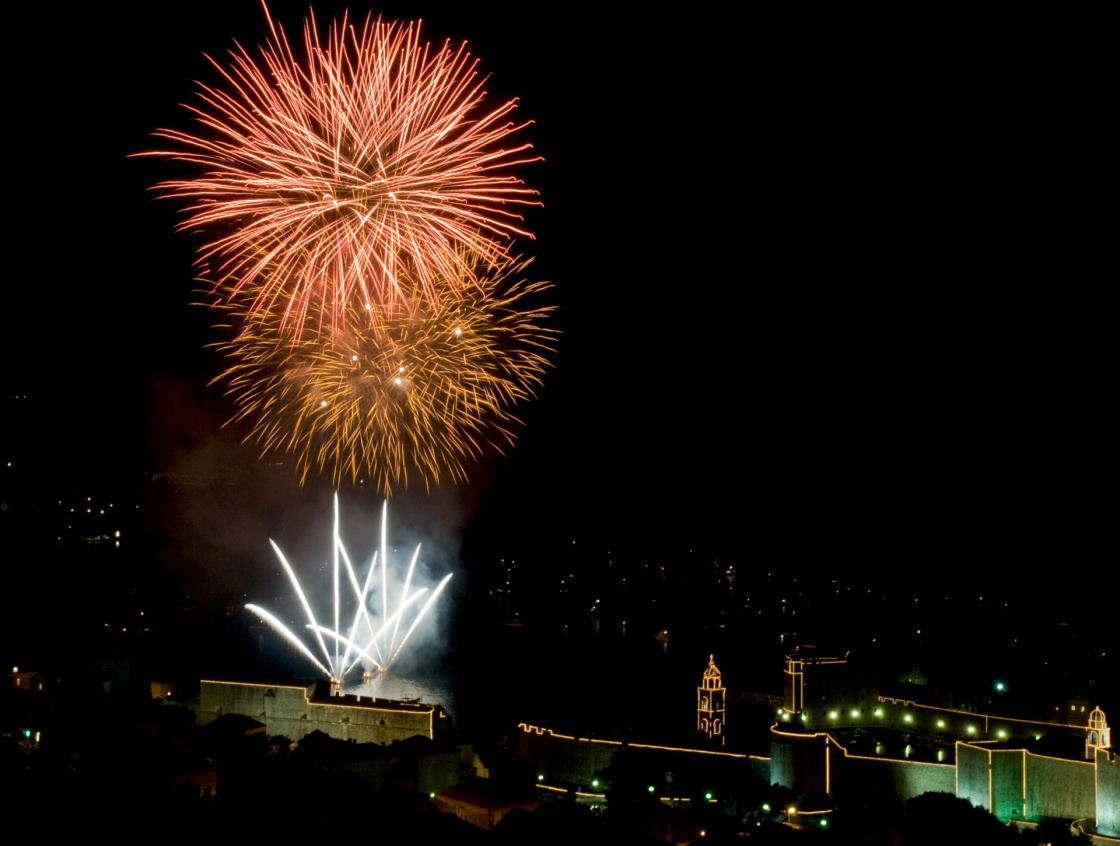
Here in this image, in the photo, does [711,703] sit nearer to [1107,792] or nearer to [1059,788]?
[1059,788]

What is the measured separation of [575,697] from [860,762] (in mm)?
12016

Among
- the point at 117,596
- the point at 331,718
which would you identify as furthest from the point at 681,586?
the point at 331,718

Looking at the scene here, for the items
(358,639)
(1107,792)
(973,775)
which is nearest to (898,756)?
(973,775)

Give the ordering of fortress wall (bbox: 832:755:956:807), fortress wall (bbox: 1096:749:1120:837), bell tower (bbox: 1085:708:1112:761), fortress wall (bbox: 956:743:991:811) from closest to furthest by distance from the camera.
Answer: fortress wall (bbox: 1096:749:1120:837)
bell tower (bbox: 1085:708:1112:761)
fortress wall (bbox: 956:743:991:811)
fortress wall (bbox: 832:755:956:807)

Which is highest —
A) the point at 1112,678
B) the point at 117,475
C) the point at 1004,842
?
the point at 117,475

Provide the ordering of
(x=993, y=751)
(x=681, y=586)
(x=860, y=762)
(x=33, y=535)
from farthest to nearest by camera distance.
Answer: (x=681, y=586)
(x=33, y=535)
(x=860, y=762)
(x=993, y=751)

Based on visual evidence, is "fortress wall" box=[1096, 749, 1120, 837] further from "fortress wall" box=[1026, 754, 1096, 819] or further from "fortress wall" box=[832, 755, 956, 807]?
"fortress wall" box=[832, 755, 956, 807]

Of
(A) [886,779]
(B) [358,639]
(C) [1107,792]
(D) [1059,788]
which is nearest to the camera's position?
Result: (C) [1107,792]

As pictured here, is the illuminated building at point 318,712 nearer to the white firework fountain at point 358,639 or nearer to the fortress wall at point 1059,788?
the white firework fountain at point 358,639

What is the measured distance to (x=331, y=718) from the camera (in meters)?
14.3

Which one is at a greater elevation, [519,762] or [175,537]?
[175,537]

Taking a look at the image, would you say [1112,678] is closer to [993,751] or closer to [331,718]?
[993,751]

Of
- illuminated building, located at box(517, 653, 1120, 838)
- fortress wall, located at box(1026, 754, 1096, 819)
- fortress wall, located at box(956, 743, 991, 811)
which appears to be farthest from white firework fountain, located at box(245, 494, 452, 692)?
fortress wall, located at box(1026, 754, 1096, 819)

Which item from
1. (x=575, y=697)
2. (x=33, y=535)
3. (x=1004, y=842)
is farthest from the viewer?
(x=33, y=535)
